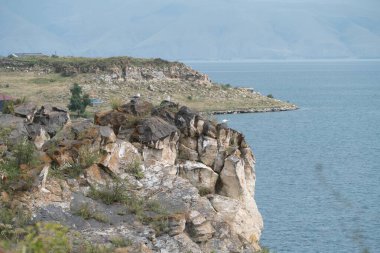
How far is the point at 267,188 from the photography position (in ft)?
154

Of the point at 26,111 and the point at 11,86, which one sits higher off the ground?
the point at 26,111

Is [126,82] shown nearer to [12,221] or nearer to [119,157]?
[119,157]

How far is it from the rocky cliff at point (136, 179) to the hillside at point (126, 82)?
232ft

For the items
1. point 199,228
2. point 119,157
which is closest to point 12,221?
point 119,157

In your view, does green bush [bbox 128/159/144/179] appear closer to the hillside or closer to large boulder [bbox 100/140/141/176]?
large boulder [bbox 100/140/141/176]

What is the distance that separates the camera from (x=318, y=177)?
1059 inches

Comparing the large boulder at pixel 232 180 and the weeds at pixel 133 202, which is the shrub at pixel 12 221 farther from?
the large boulder at pixel 232 180

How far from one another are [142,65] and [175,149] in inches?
3589

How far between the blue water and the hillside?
19.3 feet

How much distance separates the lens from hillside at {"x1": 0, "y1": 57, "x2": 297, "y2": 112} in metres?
99.4

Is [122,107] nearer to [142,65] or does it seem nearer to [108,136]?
[108,136]

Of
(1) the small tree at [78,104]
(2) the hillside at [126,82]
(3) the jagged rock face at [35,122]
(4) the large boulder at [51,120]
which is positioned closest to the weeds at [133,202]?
(3) the jagged rock face at [35,122]

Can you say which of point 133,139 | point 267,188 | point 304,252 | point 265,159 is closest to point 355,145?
point 265,159

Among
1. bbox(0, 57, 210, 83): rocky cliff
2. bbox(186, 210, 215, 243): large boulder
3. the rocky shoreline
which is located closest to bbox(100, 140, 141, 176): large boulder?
bbox(186, 210, 215, 243): large boulder
